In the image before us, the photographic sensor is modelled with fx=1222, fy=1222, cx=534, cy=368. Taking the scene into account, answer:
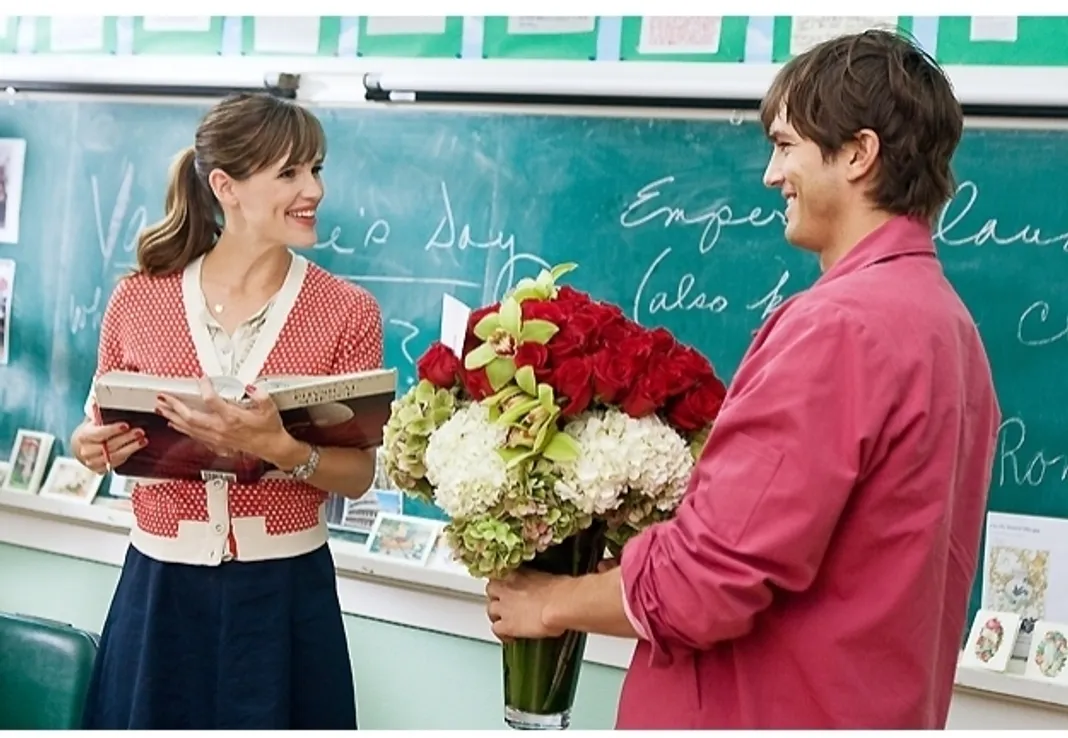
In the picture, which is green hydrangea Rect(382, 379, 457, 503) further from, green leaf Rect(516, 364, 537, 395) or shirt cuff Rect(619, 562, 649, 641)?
shirt cuff Rect(619, 562, 649, 641)

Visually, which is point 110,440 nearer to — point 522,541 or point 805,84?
point 522,541

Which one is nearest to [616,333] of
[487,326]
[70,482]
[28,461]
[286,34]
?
[487,326]

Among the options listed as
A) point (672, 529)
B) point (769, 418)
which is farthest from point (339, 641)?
point (769, 418)

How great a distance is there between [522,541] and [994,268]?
1119 mm

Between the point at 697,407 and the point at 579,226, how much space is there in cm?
105

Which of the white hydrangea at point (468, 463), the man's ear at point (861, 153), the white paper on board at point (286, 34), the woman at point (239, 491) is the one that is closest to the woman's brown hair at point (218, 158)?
the woman at point (239, 491)

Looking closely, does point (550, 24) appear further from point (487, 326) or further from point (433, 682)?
point (433, 682)

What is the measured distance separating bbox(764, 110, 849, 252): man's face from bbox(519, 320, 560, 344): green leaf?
0.88 ft

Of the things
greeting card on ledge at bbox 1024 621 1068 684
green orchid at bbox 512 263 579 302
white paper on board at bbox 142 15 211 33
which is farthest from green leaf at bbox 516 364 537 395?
white paper on board at bbox 142 15 211 33

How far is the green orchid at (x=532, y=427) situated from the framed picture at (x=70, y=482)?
1831 mm

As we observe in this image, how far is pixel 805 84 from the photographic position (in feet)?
4.03

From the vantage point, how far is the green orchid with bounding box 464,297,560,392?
129cm

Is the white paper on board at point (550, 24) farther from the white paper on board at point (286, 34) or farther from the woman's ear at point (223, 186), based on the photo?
the woman's ear at point (223, 186)

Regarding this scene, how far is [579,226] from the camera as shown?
231cm
